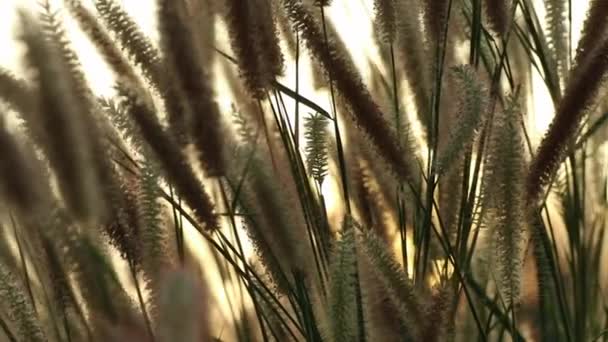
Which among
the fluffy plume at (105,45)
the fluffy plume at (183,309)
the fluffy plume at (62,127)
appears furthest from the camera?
the fluffy plume at (105,45)

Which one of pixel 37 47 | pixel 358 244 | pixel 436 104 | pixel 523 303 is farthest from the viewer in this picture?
pixel 523 303

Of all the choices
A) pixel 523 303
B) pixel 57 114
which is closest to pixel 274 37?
pixel 57 114

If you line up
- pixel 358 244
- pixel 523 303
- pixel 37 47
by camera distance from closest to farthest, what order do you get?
pixel 37 47, pixel 358 244, pixel 523 303

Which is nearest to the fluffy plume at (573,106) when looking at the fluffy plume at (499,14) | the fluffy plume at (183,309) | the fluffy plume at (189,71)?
the fluffy plume at (499,14)

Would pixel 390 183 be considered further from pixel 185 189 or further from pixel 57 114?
pixel 57 114

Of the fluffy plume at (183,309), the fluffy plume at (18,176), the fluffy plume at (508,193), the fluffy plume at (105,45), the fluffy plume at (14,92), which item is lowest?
the fluffy plume at (183,309)

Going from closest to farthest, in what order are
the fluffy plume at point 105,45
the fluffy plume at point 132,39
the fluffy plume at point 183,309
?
1. the fluffy plume at point 183,309
2. the fluffy plume at point 132,39
3. the fluffy plume at point 105,45

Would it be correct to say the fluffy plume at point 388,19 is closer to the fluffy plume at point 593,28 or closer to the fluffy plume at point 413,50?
the fluffy plume at point 413,50
